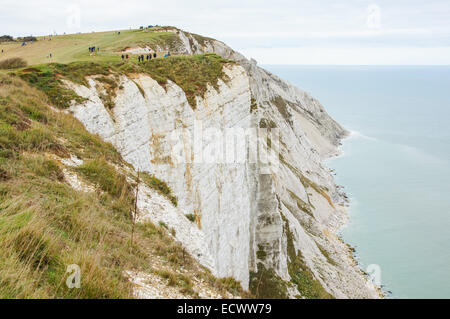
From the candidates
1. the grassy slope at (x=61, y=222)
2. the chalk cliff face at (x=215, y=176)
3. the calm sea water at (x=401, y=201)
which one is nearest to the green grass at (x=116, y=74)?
the chalk cliff face at (x=215, y=176)

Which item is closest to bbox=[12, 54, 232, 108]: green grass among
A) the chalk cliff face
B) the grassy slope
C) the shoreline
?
the chalk cliff face

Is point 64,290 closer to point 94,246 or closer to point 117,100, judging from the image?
point 94,246

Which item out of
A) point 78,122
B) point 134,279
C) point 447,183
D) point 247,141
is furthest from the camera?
point 447,183

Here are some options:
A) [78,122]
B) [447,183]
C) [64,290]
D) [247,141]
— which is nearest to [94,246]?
[64,290]

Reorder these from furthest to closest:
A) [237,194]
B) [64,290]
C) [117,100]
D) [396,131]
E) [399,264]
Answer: [396,131], [399,264], [237,194], [117,100], [64,290]

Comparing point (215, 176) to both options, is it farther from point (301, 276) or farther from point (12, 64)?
point (301, 276)

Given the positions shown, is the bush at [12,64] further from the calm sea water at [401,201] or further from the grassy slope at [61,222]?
the calm sea water at [401,201]

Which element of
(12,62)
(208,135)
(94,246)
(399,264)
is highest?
(12,62)

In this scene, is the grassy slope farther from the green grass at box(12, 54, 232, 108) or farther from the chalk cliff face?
the green grass at box(12, 54, 232, 108)
